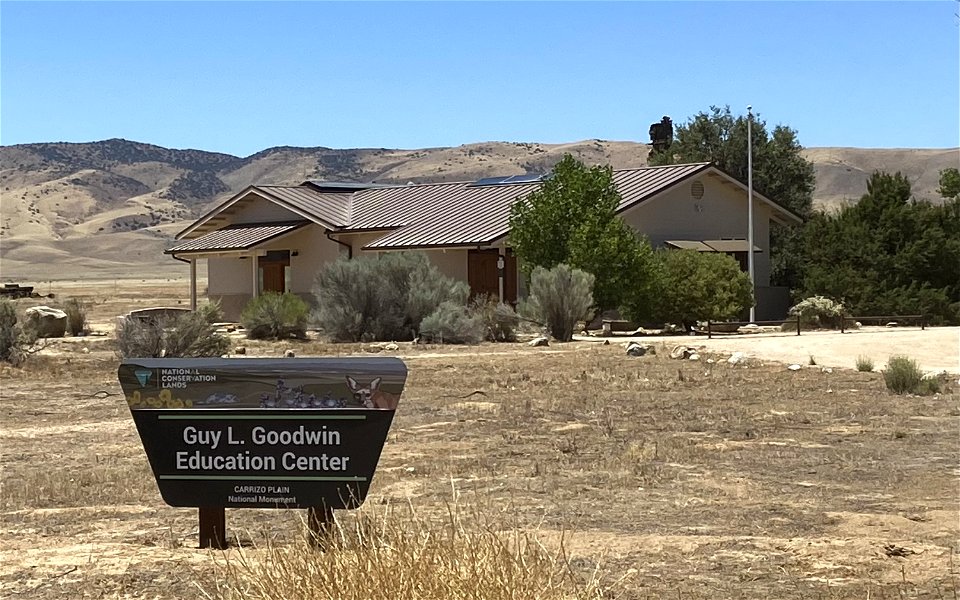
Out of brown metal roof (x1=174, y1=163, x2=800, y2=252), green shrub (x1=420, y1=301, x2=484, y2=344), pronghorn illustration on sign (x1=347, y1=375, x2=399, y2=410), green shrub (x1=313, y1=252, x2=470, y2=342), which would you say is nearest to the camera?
pronghorn illustration on sign (x1=347, y1=375, x2=399, y2=410)

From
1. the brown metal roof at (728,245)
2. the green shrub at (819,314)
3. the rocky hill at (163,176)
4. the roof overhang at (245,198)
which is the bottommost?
the green shrub at (819,314)

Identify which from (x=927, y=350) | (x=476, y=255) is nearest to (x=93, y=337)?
(x=476, y=255)

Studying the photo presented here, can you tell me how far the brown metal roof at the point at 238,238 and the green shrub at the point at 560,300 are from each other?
13372mm

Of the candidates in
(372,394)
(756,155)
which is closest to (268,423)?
(372,394)

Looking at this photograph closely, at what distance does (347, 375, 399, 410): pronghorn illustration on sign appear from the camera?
24.9 ft

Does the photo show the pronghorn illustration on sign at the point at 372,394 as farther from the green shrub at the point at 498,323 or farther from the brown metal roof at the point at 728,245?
the brown metal roof at the point at 728,245

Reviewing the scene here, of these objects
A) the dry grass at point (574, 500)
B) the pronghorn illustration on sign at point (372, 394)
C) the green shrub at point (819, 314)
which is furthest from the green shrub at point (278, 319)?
the pronghorn illustration on sign at point (372, 394)

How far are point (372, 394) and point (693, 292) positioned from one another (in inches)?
1077

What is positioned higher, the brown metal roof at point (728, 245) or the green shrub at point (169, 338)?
the brown metal roof at point (728, 245)

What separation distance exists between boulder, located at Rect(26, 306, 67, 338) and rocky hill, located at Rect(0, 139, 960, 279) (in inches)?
3399

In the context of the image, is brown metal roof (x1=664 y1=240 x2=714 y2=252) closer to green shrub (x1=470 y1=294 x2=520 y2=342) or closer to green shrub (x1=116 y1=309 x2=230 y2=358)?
green shrub (x1=470 y1=294 x2=520 y2=342)

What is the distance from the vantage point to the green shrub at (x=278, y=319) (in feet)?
110

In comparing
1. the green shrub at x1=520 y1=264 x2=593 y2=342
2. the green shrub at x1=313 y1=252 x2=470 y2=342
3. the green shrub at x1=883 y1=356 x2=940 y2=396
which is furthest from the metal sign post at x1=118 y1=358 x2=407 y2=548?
the green shrub at x1=313 y1=252 x2=470 y2=342

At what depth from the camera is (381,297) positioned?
105 ft
